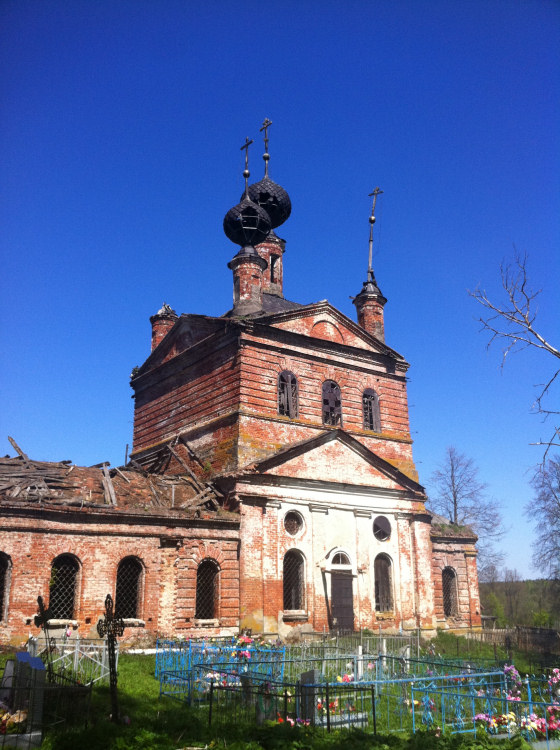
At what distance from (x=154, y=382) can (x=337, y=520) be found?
10.3 meters

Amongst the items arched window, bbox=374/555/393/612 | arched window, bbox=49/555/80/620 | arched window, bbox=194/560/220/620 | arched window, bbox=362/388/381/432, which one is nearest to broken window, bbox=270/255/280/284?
arched window, bbox=362/388/381/432

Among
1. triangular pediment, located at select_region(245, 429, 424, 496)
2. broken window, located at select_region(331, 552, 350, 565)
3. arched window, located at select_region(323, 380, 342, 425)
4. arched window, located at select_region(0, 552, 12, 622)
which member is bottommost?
arched window, located at select_region(0, 552, 12, 622)

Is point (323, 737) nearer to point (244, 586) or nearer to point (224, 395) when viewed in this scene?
point (244, 586)

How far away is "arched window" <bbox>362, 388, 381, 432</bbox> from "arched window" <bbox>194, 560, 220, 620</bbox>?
963 centimetres

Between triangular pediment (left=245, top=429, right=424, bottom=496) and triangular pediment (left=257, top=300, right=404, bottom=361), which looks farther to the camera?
triangular pediment (left=257, top=300, right=404, bottom=361)

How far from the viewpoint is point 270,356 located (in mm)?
25984

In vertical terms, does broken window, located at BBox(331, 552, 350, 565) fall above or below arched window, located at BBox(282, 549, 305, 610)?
above

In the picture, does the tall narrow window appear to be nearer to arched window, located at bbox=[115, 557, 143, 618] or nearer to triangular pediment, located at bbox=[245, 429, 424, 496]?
triangular pediment, located at bbox=[245, 429, 424, 496]

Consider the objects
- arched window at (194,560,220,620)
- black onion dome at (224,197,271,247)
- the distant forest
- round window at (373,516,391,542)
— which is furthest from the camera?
the distant forest

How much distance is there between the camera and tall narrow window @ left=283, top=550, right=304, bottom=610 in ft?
77.4

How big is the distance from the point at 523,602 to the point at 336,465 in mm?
47022

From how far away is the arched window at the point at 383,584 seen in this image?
85.0ft

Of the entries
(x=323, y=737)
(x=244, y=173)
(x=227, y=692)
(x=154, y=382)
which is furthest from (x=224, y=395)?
(x=323, y=737)

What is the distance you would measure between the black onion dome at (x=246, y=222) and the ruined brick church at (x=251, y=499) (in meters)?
0.07
